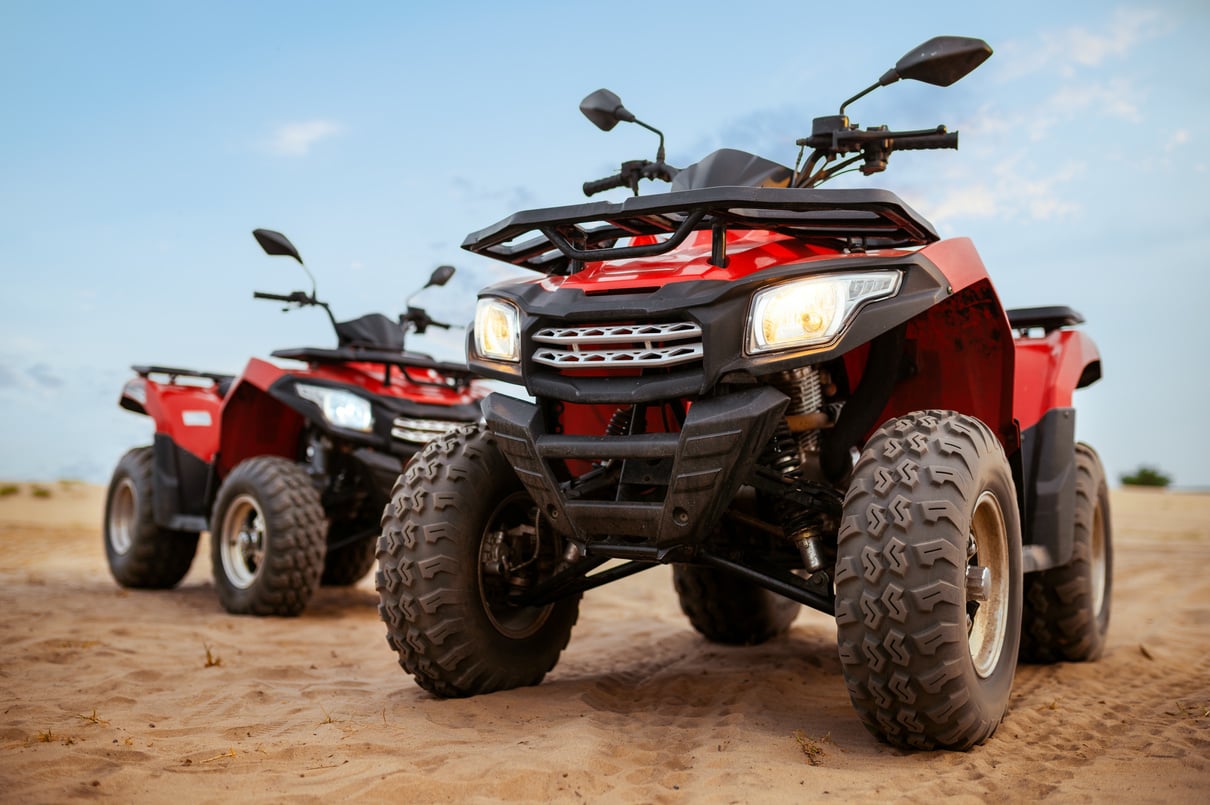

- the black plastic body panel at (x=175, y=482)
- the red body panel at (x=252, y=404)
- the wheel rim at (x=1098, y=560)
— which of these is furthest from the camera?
the black plastic body panel at (x=175, y=482)

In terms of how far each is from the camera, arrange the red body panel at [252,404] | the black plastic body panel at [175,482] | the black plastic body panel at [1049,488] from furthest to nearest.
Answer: the black plastic body panel at [175,482] → the red body panel at [252,404] → the black plastic body panel at [1049,488]

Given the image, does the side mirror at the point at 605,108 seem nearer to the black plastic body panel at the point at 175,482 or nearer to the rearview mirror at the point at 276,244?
the rearview mirror at the point at 276,244

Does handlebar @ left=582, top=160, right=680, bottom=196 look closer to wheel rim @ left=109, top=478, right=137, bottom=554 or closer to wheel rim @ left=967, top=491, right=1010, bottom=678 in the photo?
wheel rim @ left=967, top=491, right=1010, bottom=678

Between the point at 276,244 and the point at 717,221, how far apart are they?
3.97m

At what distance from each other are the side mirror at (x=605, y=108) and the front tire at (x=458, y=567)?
1.46 m

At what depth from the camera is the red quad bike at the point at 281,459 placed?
21.4 feet

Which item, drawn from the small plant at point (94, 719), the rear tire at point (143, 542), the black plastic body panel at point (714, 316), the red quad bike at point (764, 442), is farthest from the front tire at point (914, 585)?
the rear tire at point (143, 542)

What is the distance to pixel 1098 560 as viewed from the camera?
557 centimetres

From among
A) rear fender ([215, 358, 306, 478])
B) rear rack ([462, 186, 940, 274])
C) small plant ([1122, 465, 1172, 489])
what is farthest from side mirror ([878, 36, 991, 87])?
small plant ([1122, 465, 1172, 489])

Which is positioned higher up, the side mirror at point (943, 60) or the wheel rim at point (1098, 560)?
the side mirror at point (943, 60)

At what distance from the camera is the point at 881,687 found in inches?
116

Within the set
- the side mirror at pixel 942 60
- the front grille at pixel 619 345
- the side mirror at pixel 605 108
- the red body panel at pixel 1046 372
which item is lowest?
the red body panel at pixel 1046 372

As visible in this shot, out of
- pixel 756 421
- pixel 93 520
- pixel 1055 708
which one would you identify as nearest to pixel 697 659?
pixel 1055 708

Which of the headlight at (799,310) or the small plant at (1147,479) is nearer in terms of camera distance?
the headlight at (799,310)
